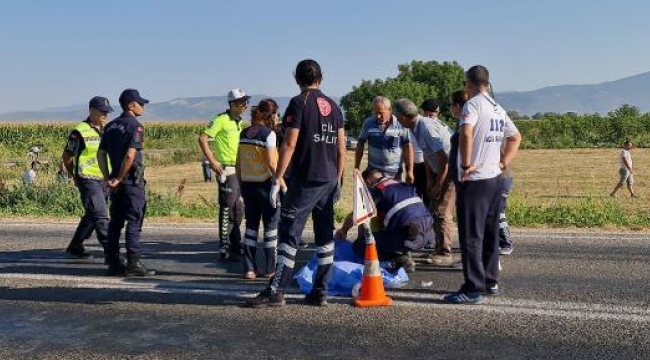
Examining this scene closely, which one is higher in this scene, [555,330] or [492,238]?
[492,238]

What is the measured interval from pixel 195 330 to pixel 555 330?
2684mm

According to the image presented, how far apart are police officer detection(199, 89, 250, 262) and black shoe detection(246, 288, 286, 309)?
2172mm

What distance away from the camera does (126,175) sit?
7250mm

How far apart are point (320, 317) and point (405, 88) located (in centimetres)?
6831

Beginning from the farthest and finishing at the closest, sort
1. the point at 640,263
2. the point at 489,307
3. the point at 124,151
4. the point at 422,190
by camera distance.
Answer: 1. the point at 422,190
2. the point at 640,263
3. the point at 124,151
4. the point at 489,307

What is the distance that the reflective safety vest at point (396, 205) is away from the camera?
753 cm

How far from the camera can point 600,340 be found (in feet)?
16.5

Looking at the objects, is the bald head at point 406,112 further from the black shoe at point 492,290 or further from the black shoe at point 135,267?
the black shoe at point 135,267

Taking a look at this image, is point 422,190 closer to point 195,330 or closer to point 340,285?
point 340,285

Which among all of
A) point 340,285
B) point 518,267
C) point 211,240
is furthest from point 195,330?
point 211,240

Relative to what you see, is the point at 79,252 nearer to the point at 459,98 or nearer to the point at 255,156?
the point at 255,156

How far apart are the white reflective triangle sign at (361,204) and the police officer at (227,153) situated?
1.98m

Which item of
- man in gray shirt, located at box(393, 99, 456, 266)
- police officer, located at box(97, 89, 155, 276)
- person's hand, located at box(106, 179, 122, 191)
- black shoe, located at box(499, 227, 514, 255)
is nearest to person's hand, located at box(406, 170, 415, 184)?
man in gray shirt, located at box(393, 99, 456, 266)

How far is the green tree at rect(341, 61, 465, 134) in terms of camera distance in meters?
71.4
